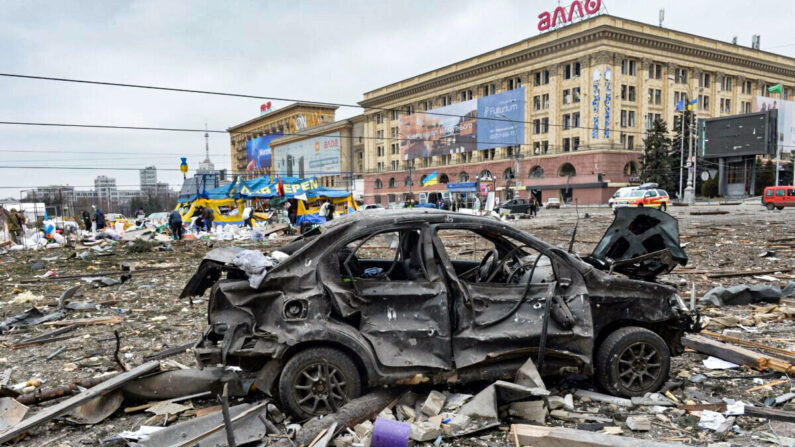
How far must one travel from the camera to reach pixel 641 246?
5312 mm

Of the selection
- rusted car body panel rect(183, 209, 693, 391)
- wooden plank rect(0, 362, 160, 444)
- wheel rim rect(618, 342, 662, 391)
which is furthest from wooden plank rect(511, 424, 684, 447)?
wooden plank rect(0, 362, 160, 444)

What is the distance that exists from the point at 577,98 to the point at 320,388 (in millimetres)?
59067

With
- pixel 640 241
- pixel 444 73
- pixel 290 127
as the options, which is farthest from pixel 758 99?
pixel 290 127

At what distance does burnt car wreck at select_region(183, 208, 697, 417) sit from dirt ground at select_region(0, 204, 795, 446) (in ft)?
1.76

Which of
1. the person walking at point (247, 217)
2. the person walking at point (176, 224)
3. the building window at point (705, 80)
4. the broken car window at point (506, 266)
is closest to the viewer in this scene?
the broken car window at point (506, 266)

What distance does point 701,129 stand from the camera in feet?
173

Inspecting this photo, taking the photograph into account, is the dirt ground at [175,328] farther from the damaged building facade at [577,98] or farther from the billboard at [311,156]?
the billboard at [311,156]

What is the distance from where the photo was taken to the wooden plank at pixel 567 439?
3342mm

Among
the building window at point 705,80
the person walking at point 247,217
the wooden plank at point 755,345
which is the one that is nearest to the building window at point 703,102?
the building window at point 705,80

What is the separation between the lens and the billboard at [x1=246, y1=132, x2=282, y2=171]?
119 meters

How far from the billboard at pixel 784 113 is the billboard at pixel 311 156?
65.8m

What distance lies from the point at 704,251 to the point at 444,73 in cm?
6391

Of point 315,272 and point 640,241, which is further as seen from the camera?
point 640,241

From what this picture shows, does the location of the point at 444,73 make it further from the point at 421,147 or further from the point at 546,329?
the point at 546,329
